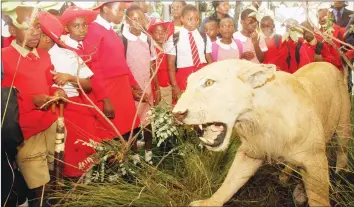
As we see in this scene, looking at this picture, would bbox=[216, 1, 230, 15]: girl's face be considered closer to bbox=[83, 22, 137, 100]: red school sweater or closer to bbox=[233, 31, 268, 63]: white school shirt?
bbox=[233, 31, 268, 63]: white school shirt

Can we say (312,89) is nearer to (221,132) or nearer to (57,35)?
(221,132)

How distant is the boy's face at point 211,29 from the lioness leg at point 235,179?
141 cm

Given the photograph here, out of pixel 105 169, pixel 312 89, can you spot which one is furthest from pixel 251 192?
pixel 105 169

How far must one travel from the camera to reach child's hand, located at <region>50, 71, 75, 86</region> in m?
3.15

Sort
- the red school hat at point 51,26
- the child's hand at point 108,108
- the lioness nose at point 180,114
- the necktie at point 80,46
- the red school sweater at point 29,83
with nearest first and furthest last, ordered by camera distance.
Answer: the lioness nose at point 180,114
the red school sweater at point 29,83
the red school hat at point 51,26
the necktie at point 80,46
the child's hand at point 108,108

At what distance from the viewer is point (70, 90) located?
3.26 m

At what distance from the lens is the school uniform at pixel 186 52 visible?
360cm

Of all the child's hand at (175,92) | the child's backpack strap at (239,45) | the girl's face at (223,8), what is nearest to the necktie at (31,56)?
the child's hand at (175,92)

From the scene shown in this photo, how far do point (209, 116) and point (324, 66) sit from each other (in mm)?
1302

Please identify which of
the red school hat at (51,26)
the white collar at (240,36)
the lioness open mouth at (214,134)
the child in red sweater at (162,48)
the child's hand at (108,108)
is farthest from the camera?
the white collar at (240,36)

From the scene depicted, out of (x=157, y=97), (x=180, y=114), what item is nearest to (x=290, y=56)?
(x=157, y=97)

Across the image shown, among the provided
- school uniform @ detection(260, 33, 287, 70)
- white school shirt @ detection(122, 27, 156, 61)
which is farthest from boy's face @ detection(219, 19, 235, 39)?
white school shirt @ detection(122, 27, 156, 61)

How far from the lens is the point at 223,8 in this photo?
3.59 m

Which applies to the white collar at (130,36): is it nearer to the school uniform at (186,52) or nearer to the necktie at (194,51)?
the school uniform at (186,52)
